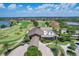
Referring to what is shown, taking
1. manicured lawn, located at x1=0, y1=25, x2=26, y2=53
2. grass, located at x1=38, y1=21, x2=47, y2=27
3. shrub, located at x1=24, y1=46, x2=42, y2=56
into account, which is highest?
grass, located at x1=38, y1=21, x2=47, y2=27

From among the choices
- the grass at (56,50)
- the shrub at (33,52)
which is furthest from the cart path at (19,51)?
the grass at (56,50)

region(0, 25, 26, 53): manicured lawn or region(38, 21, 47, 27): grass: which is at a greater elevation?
region(38, 21, 47, 27): grass

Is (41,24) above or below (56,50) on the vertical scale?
above

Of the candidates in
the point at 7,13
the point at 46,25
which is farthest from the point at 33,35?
the point at 7,13

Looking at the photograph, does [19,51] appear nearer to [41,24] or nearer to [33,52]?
[33,52]

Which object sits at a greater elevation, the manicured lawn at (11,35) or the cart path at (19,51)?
the manicured lawn at (11,35)

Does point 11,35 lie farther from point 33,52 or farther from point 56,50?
point 56,50

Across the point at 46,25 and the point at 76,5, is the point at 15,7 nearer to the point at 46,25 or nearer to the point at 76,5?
the point at 46,25

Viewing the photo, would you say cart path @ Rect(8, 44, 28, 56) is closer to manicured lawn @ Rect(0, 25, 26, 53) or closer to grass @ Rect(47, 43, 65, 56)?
manicured lawn @ Rect(0, 25, 26, 53)

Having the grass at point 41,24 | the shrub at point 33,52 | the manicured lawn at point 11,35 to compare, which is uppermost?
the grass at point 41,24

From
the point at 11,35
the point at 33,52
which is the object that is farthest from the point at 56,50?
the point at 11,35

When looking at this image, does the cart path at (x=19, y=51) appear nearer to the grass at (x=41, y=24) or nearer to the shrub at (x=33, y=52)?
the shrub at (x=33, y=52)

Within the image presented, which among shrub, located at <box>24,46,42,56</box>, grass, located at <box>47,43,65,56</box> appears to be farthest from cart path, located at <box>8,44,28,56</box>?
grass, located at <box>47,43,65,56</box>
